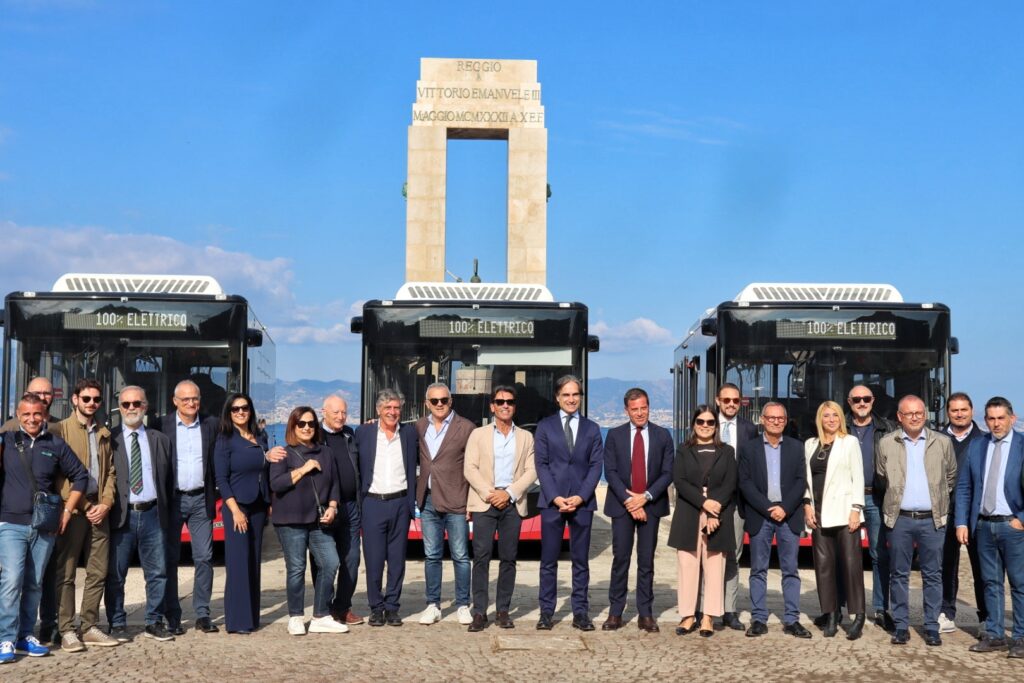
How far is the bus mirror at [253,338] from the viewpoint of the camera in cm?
1325

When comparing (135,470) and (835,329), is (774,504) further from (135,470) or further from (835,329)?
(135,470)

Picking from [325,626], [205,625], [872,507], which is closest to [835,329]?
[872,507]

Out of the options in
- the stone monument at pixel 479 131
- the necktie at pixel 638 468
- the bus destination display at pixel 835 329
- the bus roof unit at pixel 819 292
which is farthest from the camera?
the stone monument at pixel 479 131

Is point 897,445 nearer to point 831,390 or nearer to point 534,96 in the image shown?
point 831,390

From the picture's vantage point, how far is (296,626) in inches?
353

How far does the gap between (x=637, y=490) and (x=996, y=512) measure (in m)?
2.48

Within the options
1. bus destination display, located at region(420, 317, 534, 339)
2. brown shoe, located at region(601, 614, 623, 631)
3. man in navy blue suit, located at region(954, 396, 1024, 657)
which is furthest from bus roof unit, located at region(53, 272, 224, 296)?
man in navy blue suit, located at region(954, 396, 1024, 657)

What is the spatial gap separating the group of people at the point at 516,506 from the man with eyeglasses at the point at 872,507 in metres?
0.02

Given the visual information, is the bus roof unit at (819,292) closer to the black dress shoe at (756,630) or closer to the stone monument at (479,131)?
the black dress shoe at (756,630)

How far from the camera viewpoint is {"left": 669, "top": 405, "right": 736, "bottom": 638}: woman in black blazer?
30.1 ft

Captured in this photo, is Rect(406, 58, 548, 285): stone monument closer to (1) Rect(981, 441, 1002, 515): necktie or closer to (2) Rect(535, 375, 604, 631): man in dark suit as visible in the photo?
(2) Rect(535, 375, 604, 631): man in dark suit

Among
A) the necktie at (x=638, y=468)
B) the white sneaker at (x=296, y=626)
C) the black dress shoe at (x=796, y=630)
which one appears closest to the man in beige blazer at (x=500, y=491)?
the necktie at (x=638, y=468)

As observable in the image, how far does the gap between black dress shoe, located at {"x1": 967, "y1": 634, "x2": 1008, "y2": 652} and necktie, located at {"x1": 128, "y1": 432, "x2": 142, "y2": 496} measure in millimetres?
5814

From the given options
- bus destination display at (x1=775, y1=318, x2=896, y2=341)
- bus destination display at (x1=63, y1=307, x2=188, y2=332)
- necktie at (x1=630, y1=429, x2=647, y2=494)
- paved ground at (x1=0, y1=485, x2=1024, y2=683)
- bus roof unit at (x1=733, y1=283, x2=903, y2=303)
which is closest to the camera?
paved ground at (x1=0, y1=485, x2=1024, y2=683)
